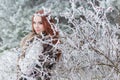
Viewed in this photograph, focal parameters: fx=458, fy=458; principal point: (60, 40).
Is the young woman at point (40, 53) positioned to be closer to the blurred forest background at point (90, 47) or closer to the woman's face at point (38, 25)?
the woman's face at point (38, 25)

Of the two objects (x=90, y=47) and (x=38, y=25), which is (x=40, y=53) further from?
(x=90, y=47)

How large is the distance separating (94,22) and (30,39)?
2.47ft

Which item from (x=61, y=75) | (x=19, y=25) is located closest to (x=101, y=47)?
(x=61, y=75)

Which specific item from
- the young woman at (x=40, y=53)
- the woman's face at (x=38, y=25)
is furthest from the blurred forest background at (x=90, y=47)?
the woman's face at (x=38, y=25)

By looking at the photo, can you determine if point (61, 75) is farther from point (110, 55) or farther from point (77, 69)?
point (110, 55)

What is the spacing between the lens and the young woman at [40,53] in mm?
4016

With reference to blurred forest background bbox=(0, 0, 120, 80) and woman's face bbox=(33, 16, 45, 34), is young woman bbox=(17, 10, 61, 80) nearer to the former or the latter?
woman's face bbox=(33, 16, 45, 34)

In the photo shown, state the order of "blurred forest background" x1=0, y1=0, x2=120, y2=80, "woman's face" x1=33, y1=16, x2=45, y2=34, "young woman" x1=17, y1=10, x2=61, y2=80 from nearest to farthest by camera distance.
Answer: "blurred forest background" x1=0, y1=0, x2=120, y2=80
"young woman" x1=17, y1=10, x2=61, y2=80
"woman's face" x1=33, y1=16, x2=45, y2=34

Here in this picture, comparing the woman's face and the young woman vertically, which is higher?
the woman's face

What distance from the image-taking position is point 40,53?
4074 mm

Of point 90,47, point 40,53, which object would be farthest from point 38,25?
point 90,47

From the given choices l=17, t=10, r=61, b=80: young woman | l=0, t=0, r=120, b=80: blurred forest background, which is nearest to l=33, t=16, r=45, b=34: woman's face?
l=17, t=10, r=61, b=80: young woman

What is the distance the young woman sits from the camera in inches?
158

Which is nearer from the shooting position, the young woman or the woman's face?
Answer: the young woman
